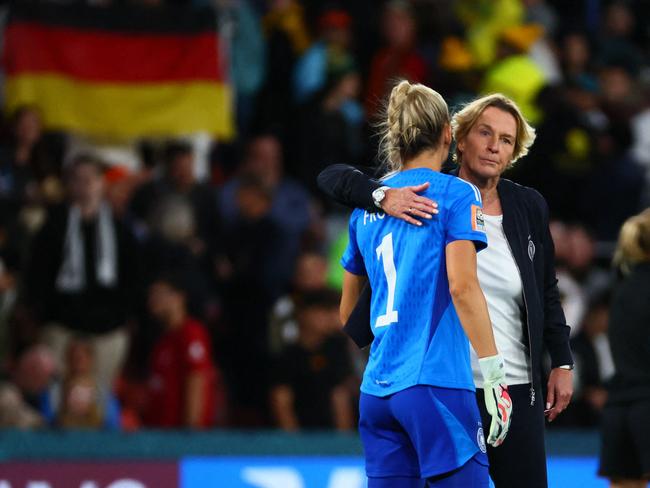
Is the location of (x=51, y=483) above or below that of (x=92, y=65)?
below

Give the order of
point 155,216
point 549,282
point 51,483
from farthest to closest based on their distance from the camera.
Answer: point 155,216, point 51,483, point 549,282

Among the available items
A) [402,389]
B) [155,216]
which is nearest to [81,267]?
[155,216]

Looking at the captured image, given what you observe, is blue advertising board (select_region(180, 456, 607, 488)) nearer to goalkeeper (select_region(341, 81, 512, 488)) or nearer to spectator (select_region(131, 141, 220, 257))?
spectator (select_region(131, 141, 220, 257))

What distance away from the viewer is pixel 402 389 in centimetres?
466

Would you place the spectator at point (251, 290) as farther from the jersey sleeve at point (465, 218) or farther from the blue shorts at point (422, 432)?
the jersey sleeve at point (465, 218)

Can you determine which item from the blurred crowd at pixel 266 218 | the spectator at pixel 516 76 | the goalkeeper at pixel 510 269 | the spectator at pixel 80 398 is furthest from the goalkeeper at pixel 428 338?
the spectator at pixel 516 76

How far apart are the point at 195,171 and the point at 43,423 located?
3251 millimetres

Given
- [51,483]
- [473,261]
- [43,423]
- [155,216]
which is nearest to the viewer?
[473,261]

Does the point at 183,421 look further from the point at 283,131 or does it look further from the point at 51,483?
the point at 283,131

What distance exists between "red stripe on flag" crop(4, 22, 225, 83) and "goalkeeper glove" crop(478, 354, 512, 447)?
7839 mm

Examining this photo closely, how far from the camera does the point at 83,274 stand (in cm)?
1001

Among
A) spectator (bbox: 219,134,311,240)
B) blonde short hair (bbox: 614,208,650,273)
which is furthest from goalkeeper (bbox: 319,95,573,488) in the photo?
spectator (bbox: 219,134,311,240)

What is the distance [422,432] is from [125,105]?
25.7 ft

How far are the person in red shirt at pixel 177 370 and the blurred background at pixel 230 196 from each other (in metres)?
0.02
